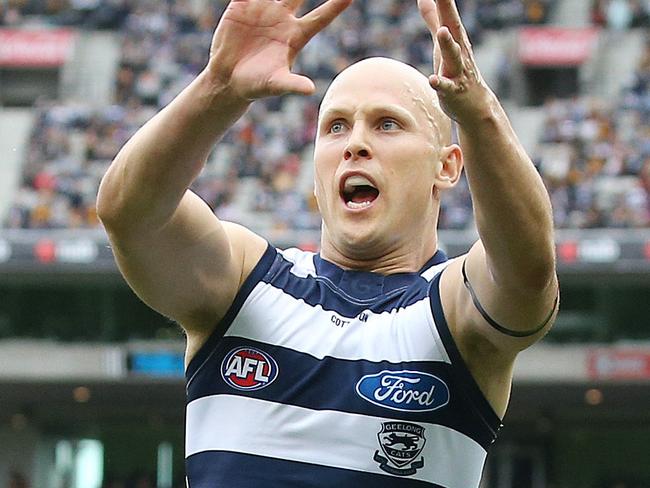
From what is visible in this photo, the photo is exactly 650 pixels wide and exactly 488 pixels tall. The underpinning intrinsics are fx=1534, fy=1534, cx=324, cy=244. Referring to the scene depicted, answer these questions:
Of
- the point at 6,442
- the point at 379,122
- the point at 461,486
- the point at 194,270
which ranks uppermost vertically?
the point at 379,122

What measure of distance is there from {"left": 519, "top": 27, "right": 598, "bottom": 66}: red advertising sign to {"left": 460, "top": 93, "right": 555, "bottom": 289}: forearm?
25269 mm

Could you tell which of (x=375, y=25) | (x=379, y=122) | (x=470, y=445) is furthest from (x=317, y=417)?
(x=375, y=25)

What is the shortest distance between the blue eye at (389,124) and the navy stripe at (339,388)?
23.9 inches

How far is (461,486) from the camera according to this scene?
3.61 metres

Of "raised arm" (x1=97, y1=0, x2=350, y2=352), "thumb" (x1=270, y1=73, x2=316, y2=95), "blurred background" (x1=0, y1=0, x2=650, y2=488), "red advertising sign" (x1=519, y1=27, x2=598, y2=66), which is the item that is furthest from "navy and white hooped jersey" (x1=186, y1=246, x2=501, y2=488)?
"red advertising sign" (x1=519, y1=27, x2=598, y2=66)

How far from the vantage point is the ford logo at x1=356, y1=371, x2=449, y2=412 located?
11.5ft

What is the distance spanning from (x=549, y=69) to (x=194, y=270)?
25.4 m

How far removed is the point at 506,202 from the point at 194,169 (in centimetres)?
67

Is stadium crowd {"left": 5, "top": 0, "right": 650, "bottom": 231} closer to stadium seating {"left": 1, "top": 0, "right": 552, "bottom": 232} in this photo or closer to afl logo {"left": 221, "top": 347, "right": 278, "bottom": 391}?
stadium seating {"left": 1, "top": 0, "right": 552, "bottom": 232}

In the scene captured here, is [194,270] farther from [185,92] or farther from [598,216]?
[598,216]

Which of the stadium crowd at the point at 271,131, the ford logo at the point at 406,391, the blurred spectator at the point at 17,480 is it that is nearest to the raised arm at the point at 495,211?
the ford logo at the point at 406,391

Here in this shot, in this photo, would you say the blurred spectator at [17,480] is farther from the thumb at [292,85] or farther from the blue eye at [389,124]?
the thumb at [292,85]

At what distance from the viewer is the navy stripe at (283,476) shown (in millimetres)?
3498

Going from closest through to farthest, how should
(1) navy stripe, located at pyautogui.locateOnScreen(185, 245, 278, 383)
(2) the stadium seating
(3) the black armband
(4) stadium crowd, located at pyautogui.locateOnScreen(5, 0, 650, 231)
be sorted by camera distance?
(3) the black armband → (1) navy stripe, located at pyautogui.locateOnScreen(185, 245, 278, 383) → (4) stadium crowd, located at pyautogui.locateOnScreen(5, 0, 650, 231) → (2) the stadium seating
